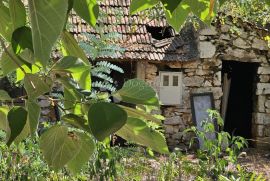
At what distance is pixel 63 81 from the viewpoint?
61cm

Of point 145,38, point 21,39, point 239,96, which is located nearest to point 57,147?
point 21,39

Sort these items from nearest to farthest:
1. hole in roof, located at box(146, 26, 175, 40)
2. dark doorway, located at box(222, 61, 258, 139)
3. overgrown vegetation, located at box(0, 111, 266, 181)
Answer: overgrown vegetation, located at box(0, 111, 266, 181), hole in roof, located at box(146, 26, 175, 40), dark doorway, located at box(222, 61, 258, 139)

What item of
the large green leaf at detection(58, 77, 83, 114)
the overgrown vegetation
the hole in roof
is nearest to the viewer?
the large green leaf at detection(58, 77, 83, 114)

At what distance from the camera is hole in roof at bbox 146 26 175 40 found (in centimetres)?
902

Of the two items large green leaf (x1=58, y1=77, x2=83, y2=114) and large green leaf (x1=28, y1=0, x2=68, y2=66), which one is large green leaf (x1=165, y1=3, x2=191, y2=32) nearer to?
large green leaf (x1=58, y1=77, x2=83, y2=114)

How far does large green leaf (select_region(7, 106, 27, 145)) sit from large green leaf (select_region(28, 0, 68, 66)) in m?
0.15

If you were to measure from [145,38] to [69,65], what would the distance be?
7.98 m

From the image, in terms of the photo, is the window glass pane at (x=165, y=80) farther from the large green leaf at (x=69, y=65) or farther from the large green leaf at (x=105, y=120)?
the large green leaf at (x=105, y=120)

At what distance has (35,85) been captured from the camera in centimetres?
56

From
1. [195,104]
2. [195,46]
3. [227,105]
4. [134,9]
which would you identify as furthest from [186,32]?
[134,9]

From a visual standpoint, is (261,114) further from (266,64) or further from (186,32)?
(186,32)

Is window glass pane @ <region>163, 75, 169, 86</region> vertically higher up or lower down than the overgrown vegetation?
higher up

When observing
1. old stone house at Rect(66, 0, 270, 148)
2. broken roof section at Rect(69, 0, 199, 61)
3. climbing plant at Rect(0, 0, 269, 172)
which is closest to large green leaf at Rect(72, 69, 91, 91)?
climbing plant at Rect(0, 0, 269, 172)

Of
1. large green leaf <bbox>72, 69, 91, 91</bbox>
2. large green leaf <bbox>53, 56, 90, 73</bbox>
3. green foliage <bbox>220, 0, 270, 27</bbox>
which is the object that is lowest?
large green leaf <bbox>72, 69, 91, 91</bbox>
